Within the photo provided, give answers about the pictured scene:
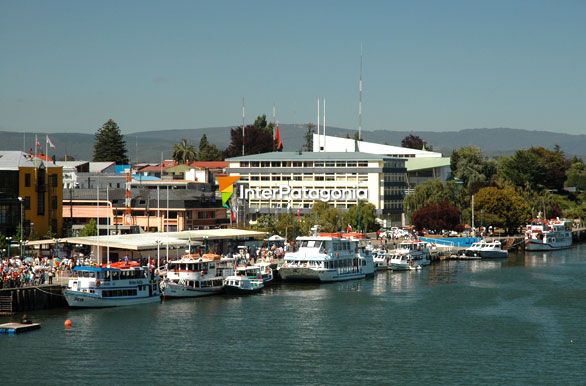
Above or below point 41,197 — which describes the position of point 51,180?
above

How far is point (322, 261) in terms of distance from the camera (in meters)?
79.1

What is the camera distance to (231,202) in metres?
105

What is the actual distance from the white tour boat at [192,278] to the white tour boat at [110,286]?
2.82 meters

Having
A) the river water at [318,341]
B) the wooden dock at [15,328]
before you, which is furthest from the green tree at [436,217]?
the wooden dock at [15,328]

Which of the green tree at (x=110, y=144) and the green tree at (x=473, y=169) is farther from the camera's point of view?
the green tree at (x=110, y=144)

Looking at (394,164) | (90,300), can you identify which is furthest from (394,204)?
(90,300)

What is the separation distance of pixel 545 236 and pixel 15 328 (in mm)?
77748

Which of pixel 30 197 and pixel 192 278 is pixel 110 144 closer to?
pixel 30 197

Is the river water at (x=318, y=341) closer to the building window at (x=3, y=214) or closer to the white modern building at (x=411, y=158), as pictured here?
the building window at (x=3, y=214)

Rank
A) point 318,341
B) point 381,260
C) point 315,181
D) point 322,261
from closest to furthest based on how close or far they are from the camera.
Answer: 1. point 318,341
2. point 322,261
3. point 381,260
4. point 315,181

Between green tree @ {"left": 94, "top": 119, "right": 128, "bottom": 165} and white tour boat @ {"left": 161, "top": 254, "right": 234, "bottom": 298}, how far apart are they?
350ft

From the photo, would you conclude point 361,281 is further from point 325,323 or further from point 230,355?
point 230,355

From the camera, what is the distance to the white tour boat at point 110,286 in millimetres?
60513

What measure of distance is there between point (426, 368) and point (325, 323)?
11965mm
